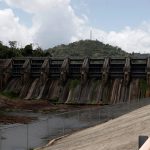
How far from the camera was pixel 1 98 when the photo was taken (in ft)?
229

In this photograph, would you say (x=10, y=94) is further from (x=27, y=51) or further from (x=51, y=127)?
(x=51, y=127)

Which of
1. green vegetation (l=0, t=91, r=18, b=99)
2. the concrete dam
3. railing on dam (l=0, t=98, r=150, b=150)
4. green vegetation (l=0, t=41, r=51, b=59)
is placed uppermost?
green vegetation (l=0, t=41, r=51, b=59)

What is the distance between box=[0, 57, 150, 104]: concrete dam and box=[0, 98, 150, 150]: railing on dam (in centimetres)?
1827

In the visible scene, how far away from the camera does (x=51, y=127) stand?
36344mm

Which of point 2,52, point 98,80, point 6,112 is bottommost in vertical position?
point 6,112

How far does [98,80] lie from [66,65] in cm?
799

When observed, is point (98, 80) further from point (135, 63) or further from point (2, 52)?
point (2, 52)

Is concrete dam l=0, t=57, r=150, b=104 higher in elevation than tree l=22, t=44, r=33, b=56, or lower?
lower

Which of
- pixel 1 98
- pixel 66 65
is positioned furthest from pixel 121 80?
pixel 1 98

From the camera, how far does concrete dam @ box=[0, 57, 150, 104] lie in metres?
70.1

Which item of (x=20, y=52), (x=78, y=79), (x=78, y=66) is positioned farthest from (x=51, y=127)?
(x=20, y=52)

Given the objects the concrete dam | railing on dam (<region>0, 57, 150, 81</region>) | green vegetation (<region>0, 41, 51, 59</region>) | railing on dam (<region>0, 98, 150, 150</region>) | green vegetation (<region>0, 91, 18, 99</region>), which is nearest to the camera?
railing on dam (<region>0, 98, 150, 150</region>)

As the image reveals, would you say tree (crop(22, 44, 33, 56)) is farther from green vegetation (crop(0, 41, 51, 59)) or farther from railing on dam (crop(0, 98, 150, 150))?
railing on dam (crop(0, 98, 150, 150))

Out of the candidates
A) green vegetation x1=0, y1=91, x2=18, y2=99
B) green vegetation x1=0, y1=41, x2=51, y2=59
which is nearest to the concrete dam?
green vegetation x1=0, y1=91, x2=18, y2=99
